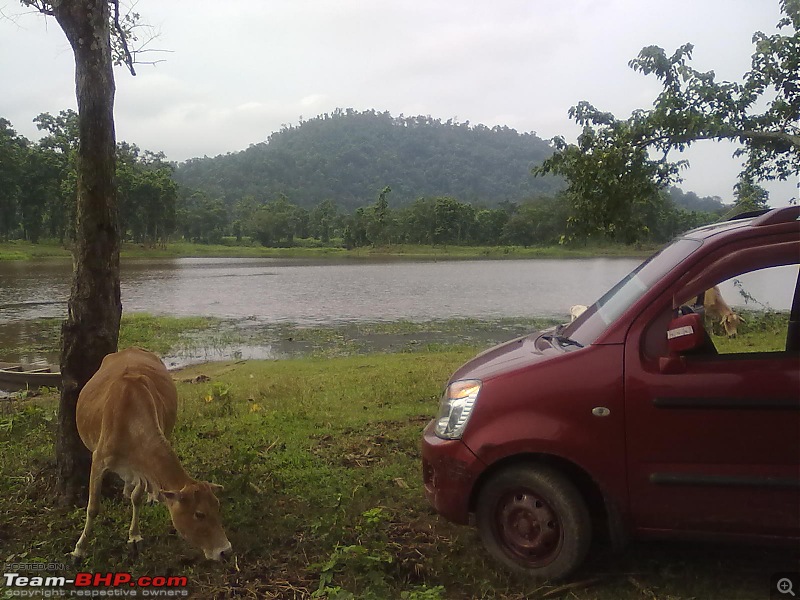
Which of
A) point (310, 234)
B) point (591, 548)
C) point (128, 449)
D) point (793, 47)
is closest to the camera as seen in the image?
point (591, 548)

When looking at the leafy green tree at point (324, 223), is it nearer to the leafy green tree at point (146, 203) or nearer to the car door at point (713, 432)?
the leafy green tree at point (146, 203)

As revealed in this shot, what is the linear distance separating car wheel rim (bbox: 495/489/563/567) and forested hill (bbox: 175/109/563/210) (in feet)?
375

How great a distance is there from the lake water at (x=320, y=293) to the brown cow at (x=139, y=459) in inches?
755

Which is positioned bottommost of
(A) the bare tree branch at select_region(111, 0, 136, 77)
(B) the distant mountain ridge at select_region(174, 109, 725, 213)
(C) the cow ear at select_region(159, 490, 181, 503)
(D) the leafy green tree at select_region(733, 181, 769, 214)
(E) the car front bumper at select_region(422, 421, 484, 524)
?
(C) the cow ear at select_region(159, 490, 181, 503)

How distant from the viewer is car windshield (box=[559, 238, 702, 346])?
366 centimetres

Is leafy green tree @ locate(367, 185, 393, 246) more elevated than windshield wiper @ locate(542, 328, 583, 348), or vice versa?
leafy green tree @ locate(367, 185, 393, 246)

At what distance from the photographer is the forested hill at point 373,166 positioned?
130 meters

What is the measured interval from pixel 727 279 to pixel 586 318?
3.09ft

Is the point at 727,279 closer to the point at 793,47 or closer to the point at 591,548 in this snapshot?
the point at 591,548

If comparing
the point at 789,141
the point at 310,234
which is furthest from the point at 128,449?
the point at 310,234

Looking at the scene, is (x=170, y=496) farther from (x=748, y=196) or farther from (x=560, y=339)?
(x=748, y=196)

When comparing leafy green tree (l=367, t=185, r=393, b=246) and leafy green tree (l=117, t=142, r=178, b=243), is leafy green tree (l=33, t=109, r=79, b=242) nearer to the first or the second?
leafy green tree (l=117, t=142, r=178, b=243)

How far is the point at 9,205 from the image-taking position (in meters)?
59.4

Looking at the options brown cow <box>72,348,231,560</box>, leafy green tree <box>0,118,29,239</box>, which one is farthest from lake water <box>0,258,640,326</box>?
brown cow <box>72,348,231,560</box>
